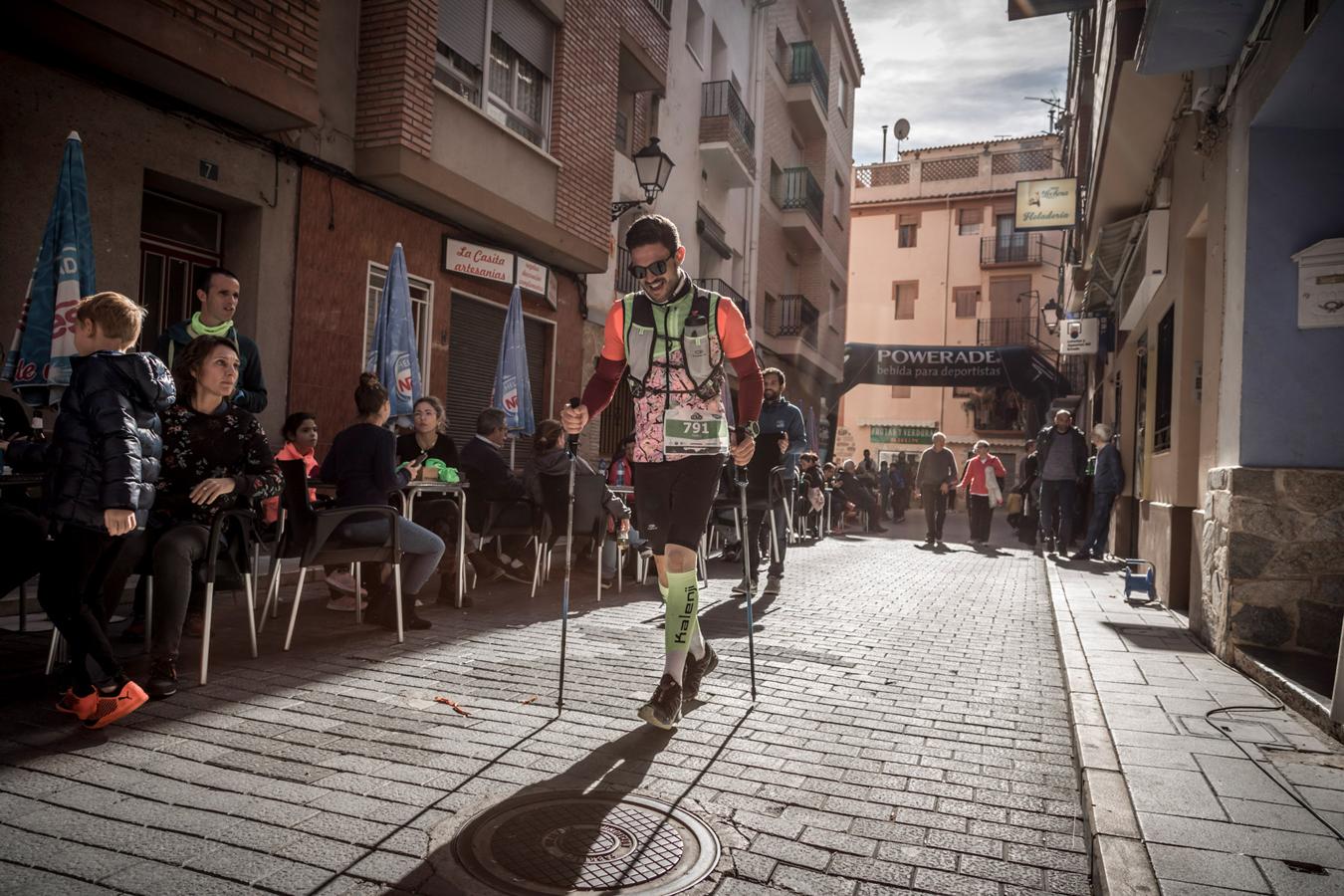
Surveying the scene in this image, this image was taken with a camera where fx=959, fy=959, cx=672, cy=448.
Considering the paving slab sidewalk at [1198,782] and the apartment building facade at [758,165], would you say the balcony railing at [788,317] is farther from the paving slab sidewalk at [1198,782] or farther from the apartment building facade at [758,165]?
the paving slab sidewalk at [1198,782]

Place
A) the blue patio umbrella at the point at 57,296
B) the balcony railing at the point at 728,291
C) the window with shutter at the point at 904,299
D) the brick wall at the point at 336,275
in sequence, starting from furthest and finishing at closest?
1. the window with shutter at the point at 904,299
2. the balcony railing at the point at 728,291
3. the brick wall at the point at 336,275
4. the blue patio umbrella at the point at 57,296

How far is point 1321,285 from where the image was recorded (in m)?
5.44

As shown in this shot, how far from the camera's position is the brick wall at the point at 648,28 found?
15383 millimetres

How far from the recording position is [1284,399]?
18.2ft

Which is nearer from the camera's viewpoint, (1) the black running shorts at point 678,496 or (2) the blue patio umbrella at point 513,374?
(1) the black running shorts at point 678,496

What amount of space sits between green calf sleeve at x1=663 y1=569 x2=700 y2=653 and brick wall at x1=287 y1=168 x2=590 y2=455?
6260 millimetres

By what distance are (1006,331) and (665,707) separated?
141 feet

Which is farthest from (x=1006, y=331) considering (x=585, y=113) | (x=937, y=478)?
(x=585, y=113)

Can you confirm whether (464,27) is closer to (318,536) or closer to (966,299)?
(318,536)

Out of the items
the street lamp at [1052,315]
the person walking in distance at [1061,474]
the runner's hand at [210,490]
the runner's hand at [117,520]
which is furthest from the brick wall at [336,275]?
the street lamp at [1052,315]

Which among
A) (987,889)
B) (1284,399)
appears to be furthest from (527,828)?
(1284,399)

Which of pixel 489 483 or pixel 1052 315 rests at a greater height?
pixel 1052 315

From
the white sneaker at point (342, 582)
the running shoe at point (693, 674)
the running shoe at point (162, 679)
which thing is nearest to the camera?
the running shoe at point (162, 679)

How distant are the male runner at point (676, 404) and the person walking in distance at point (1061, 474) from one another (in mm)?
9974
